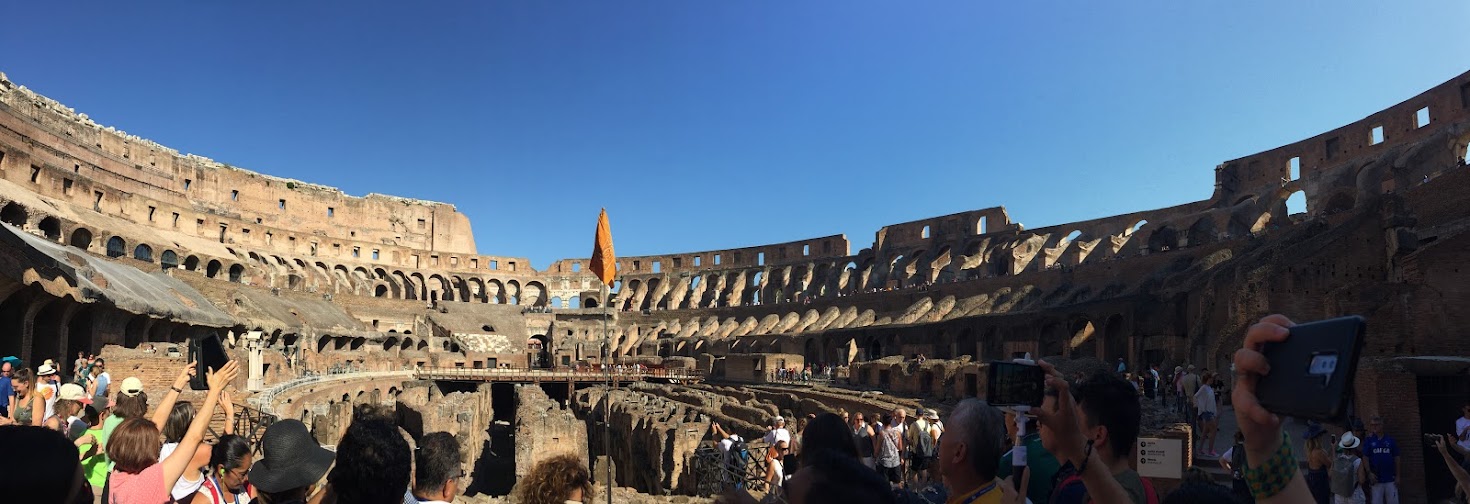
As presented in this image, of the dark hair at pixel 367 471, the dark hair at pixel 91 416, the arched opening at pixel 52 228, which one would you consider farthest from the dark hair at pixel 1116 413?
the arched opening at pixel 52 228

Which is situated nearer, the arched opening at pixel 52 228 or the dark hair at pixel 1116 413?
the dark hair at pixel 1116 413

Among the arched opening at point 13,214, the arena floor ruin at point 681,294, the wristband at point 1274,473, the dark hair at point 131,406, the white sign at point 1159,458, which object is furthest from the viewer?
the arched opening at point 13,214

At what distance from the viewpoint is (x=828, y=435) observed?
3686 millimetres

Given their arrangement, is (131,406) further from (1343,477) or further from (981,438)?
(1343,477)

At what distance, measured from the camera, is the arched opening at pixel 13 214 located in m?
31.8

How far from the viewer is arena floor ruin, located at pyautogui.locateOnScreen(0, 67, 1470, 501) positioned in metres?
15.7

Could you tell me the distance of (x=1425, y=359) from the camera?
34.6 ft

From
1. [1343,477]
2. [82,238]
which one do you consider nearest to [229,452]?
[1343,477]

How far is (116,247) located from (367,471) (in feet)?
146

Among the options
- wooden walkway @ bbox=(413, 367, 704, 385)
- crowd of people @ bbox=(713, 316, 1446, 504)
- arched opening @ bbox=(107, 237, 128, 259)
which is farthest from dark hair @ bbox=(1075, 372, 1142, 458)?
arched opening @ bbox=(107, 237, 128, 259)

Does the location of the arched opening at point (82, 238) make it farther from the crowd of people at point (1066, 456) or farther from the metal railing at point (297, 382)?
the crowd of people at point (1066, 456)

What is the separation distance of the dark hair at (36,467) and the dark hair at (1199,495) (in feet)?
10.5

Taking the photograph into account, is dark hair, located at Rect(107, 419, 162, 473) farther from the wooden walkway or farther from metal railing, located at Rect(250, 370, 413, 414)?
the wooden walkway

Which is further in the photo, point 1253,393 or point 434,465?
point 434,465
